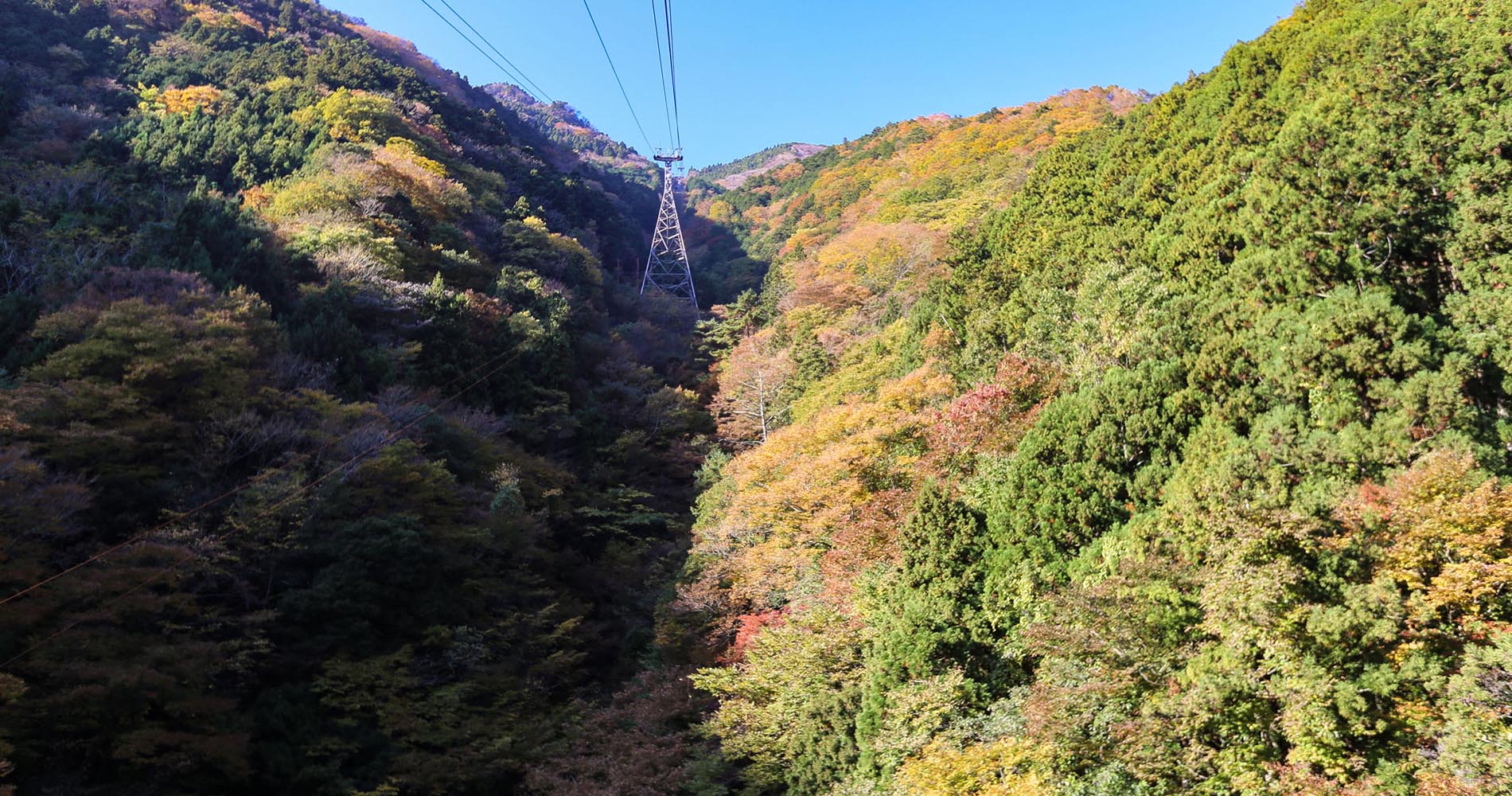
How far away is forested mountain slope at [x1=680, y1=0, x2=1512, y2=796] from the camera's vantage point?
7988mm

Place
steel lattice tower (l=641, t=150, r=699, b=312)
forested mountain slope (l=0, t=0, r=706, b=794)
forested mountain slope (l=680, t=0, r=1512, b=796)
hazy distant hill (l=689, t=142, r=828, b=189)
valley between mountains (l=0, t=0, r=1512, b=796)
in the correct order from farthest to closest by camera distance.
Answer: hazy distant hill (l=689, t=142, r=828, b=189)
steel lattice tower (l=641, t=150, r=699, b=312)
forested mountain slope (l=0, t=0, r=706, b=794)
valley between mountains (l=0, t=0, r=1512, b=796)
forested mountain slope (l=680, t=0, r=1512, b=796)

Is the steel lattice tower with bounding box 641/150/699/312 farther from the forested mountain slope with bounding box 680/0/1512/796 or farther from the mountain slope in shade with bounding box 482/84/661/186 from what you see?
the mountain slope in shade with bounding box 482/84/661/186

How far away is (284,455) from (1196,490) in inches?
574

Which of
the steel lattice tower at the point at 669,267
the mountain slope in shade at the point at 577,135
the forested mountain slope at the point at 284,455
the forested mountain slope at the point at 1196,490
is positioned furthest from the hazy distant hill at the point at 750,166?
the forested mountain slope at the point at 1196,490

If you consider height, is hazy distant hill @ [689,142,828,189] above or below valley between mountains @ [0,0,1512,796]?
above

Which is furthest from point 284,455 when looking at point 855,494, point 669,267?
point 669,267

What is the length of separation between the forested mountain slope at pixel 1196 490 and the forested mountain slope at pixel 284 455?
4.12 metres

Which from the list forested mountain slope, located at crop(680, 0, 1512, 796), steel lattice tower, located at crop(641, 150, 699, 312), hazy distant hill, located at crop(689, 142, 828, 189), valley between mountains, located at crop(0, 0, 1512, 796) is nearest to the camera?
forested mountain slope, located at crop(680, 0, 1512, 796)

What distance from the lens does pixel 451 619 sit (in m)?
15.6

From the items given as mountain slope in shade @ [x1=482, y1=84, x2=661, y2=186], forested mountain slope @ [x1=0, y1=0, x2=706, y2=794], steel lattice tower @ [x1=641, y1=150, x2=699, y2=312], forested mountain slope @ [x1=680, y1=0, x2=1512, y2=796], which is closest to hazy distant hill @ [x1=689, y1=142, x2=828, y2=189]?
mountain slope in shade @ [x1=482, y1=84, x2=661, y2=186]

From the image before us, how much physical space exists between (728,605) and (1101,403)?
8.03 meters

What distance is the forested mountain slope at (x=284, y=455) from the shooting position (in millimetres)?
10938

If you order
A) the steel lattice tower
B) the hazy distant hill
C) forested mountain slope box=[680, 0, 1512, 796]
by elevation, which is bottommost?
forested mountain slope box=[680, 0, 1512, 796]

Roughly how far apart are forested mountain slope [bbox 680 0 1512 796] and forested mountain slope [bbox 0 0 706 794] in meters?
4.12
